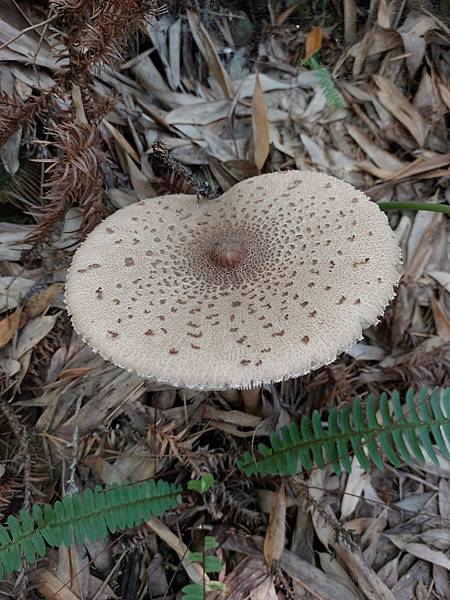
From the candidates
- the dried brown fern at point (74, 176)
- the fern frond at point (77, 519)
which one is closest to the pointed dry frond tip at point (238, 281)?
the dried brown fern at point (74, 176)

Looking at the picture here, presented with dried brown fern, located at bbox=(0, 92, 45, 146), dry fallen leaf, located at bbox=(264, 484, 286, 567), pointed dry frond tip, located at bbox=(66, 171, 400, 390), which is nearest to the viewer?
pointed dry frond tip, located at bbox=(66, 171, 400, 390)

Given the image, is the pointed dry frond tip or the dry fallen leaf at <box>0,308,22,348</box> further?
the dry fallen leaf at <box>0,308,22,348</box>

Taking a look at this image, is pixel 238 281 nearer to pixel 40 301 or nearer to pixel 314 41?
pixel 40 301

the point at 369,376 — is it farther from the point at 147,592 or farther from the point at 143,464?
the point at 147,592

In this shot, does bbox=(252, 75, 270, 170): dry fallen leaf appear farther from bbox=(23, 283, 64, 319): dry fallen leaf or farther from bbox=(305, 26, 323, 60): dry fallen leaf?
bbox=(23, 283, 64, 319): dry fallen leaf

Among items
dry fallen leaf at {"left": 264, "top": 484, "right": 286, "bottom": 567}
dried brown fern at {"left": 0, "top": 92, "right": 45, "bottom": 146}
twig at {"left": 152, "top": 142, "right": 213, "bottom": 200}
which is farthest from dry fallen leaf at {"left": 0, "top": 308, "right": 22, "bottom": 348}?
dry fallen leaf at {"left": 264, "top": 484, "right": 286, "bottom": 567}

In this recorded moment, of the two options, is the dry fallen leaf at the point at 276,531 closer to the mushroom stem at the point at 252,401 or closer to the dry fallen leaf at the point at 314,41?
the mushroom stem at the point at 252,401

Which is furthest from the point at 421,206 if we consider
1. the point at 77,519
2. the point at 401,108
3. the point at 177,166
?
the point at 77,519
